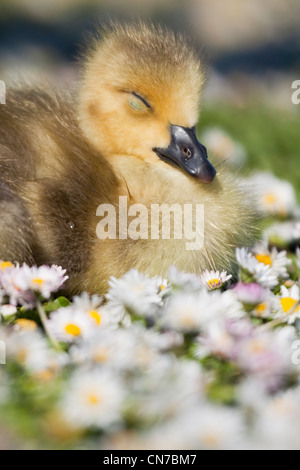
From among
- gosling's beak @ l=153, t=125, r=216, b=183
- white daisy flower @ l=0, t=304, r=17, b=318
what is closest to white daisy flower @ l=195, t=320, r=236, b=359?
white daisy flower @ l=0, t=304, r=17, b=318

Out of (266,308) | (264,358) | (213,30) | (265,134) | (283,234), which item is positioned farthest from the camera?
(213,30)

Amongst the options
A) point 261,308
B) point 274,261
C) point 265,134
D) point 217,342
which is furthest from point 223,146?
point 217,342

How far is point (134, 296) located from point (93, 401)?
14.2 inches

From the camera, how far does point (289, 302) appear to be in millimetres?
1702

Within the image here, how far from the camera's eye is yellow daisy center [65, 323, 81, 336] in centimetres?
145

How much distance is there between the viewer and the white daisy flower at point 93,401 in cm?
111

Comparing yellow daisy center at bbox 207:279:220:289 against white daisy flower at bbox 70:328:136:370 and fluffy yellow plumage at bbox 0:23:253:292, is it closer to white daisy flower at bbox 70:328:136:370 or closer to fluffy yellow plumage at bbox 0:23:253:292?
fluffy yellow plumage at bbox 0:23:253:292

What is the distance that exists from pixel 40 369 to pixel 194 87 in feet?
3.23

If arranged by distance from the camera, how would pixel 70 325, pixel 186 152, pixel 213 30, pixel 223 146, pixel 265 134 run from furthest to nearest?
pixel 213 30, pixel 265 134, pixel 223 146, pixel 186 152, pixel 70 325

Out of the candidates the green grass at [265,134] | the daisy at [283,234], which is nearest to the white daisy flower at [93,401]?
the daisy at [283,234]

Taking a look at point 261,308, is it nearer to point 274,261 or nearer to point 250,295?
point 250,295

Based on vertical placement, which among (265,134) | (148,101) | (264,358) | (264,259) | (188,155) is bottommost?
(264,358)

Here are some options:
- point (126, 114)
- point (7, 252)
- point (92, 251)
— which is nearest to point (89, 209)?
point (92, 251)
